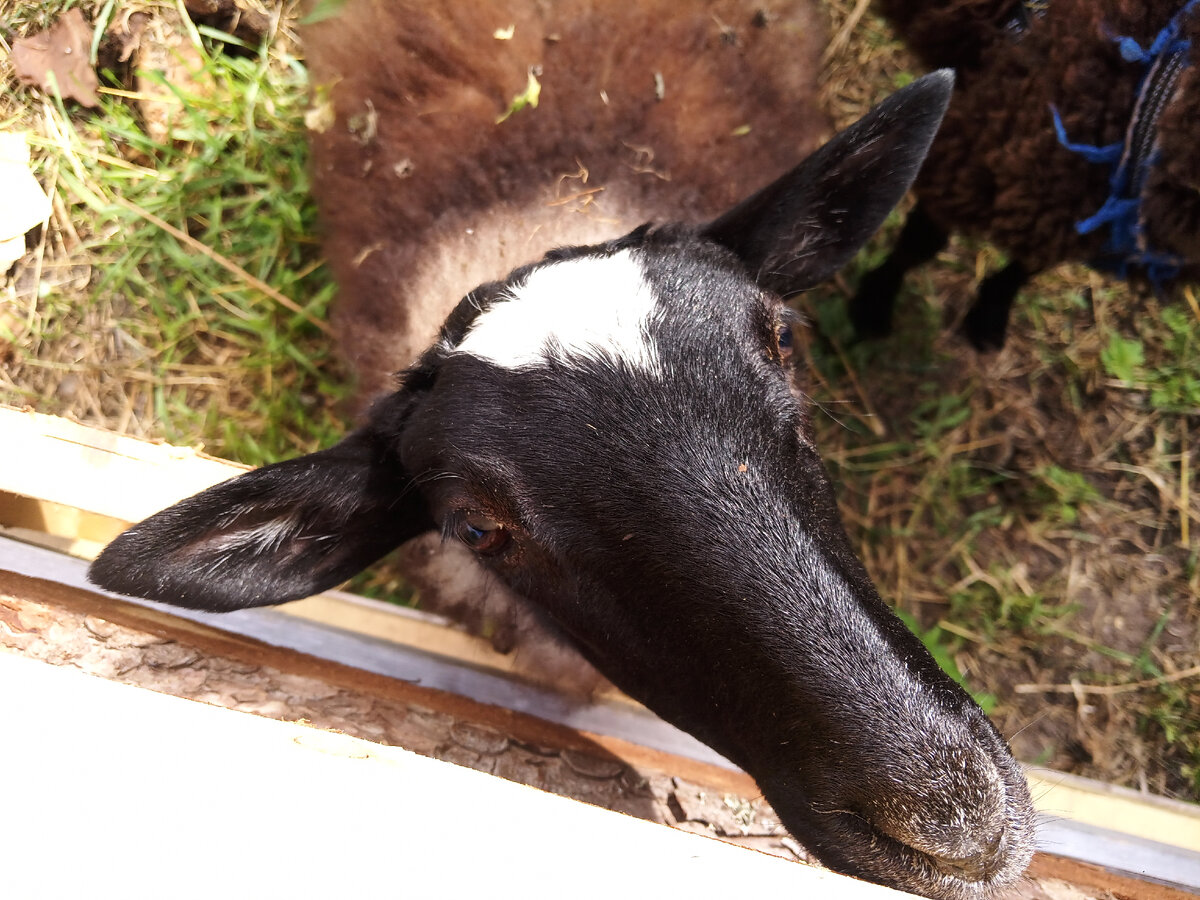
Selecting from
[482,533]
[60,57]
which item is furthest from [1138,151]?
[60,57]

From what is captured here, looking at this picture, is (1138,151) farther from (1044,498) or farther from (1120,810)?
(1120,810)

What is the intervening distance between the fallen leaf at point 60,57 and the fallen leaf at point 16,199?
0.90 ft

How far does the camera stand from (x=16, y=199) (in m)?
3.09

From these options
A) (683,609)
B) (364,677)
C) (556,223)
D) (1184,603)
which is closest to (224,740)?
(683,609)

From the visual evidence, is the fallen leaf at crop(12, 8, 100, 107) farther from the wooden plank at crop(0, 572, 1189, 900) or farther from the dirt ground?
the wooden plank at crop(0, 572, 1189, 900)

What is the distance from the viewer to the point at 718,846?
973mm

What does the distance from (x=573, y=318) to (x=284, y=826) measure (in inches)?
43.9

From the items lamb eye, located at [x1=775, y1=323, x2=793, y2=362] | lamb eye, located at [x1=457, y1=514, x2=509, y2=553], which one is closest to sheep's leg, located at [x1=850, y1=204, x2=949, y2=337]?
lamb eye, located at [x1=775, y1=323, x2=793, y2=362]

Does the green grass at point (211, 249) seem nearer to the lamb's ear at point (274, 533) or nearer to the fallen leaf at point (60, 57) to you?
the fallen leaf at point (60, 57)

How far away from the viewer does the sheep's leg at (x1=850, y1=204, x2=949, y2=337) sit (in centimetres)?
294

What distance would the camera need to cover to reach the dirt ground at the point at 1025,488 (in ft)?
9.80

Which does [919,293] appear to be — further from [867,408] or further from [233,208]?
[233,208]

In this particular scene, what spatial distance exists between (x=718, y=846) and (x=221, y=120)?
11.5 feet

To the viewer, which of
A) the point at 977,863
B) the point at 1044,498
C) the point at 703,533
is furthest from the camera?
the point at 1044,498
